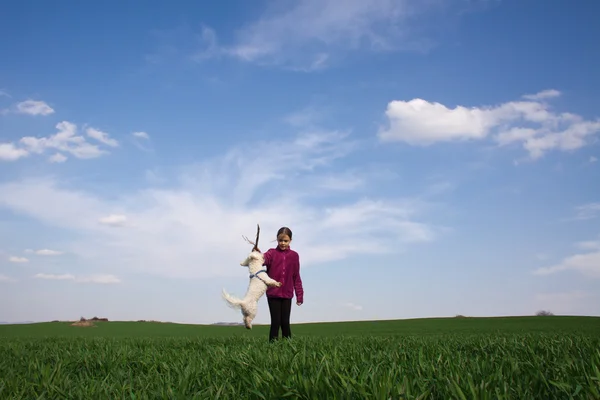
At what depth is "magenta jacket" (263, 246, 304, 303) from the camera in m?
9.99

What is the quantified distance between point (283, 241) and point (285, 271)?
0.61 metres

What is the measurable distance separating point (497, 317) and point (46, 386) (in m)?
30.3

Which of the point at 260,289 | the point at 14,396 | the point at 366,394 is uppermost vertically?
the point at 260,289

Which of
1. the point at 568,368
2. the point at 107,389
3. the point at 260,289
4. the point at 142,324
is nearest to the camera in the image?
the point at 568,368

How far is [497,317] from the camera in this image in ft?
99.8

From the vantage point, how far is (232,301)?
1012 centimetres

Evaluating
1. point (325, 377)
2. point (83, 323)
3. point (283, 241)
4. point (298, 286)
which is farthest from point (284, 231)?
point (83, 323)

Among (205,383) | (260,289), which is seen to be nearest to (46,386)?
(205,383)

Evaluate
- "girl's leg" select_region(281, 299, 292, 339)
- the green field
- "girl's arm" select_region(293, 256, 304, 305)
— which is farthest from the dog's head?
the green field

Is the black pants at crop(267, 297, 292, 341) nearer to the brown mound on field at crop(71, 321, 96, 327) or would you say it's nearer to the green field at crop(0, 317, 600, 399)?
the green field at crop(0, 317, 600, 399)

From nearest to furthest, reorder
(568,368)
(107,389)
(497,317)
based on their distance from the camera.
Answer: (568,368)
(107,389)
(497,317)

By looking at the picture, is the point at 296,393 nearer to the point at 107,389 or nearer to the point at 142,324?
the point at 107,389

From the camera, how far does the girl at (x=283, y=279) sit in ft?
32.6

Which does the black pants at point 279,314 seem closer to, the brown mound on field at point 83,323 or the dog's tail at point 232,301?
the dog's tail at point 232,301
